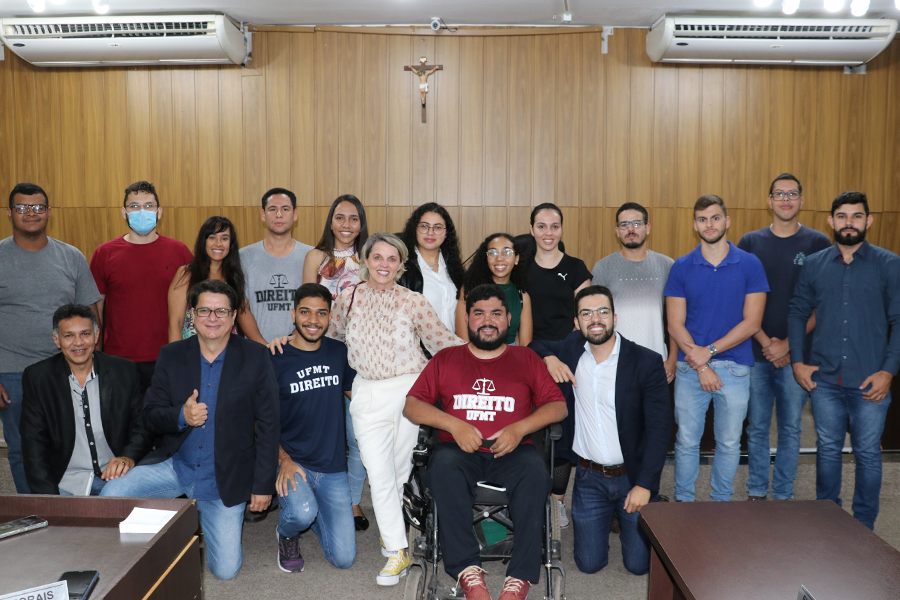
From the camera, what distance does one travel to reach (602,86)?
6.15 m

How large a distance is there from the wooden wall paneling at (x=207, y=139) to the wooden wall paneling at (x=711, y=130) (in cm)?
424

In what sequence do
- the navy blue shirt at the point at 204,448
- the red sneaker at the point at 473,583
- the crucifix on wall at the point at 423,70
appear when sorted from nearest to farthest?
the red sneaker at the point at 473,583
the navy blue shirt at the point at 204,448
the crucifix on wall at the point at 423,70

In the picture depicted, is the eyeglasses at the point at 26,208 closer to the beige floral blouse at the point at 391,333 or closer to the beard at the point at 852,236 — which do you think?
the beige floral blouse at the point at 391,333

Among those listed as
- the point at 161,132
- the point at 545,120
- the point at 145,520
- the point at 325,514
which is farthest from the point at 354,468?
the point at 161,132

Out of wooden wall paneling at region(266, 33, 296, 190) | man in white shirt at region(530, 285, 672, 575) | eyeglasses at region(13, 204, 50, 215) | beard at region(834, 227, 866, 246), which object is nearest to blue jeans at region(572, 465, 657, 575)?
man in white shirt at region(530, 285, 672, 575)

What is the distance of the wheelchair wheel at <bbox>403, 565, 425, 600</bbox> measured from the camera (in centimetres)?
265

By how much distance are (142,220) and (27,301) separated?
0.71 metres

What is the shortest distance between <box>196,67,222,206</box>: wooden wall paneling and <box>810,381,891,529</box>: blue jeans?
511 cm

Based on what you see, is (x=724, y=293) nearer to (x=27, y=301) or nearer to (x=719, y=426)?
(x=719, y=426)

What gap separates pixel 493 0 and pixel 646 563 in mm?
4261

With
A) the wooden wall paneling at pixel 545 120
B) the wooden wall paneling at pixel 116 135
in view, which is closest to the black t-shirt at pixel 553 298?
the wooden wall paneling at pixel 545 120

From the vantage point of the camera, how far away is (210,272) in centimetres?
362

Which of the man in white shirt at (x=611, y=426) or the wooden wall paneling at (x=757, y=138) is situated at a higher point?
the wooden wall paneling at (x=757, y=138)

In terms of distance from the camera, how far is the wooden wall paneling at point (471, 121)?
6129mm
